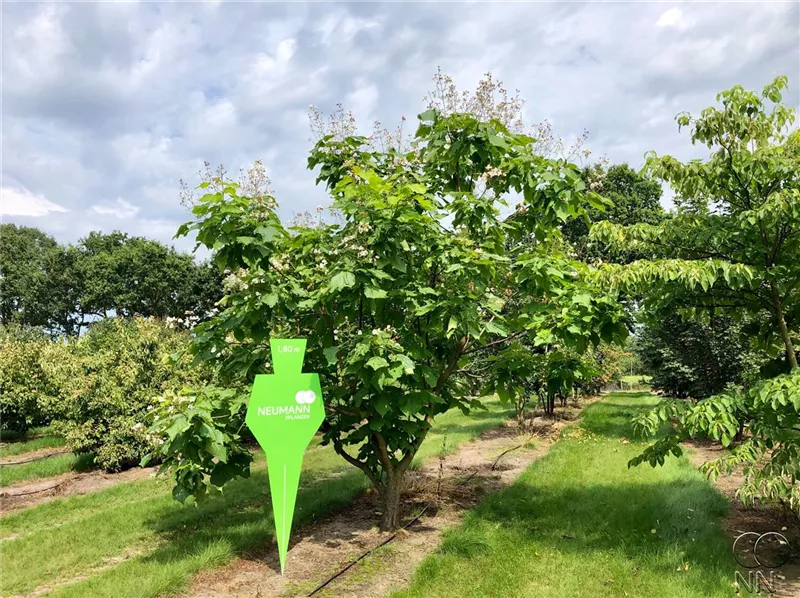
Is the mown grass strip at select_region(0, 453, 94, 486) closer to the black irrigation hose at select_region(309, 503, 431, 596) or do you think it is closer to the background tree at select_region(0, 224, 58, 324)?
the black irrigation hose at select_region(309, 503, 431, 596)

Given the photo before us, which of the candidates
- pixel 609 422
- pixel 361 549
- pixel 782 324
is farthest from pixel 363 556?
pixel 609 422

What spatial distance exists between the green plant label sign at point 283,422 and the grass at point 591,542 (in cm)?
163

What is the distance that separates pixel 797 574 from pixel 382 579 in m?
3.98

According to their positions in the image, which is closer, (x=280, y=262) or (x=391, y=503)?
(x=280, y=262)

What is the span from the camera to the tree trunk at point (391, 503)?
683 cm

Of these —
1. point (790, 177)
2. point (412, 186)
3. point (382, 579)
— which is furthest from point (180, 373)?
point (790, 177)

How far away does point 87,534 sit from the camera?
23.0ft

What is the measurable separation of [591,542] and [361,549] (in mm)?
2641

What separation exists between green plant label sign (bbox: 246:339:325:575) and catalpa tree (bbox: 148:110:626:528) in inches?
28.9

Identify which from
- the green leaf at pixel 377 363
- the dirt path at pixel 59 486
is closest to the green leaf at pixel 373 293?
the green leaf at pixel 377 363

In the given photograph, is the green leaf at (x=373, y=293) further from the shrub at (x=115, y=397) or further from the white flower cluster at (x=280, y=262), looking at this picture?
the shrub at (x=115, y=397)

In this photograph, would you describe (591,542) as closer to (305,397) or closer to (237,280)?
(305,397)

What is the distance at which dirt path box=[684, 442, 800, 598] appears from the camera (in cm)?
492

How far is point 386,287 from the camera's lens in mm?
5637
